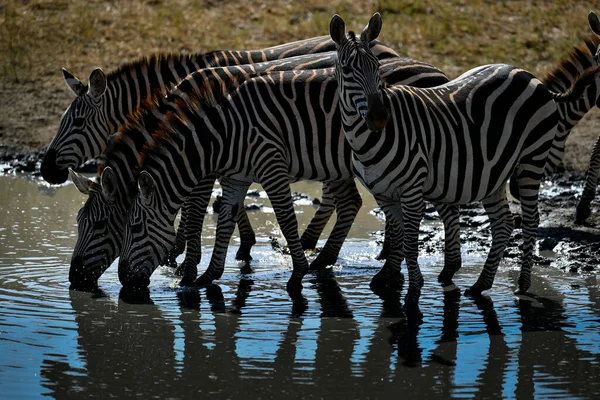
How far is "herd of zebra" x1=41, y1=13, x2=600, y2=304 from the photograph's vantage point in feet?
25.6

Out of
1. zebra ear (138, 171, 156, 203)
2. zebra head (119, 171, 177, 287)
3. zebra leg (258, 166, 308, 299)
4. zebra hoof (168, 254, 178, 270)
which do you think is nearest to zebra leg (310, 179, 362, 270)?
zebra leg (258, 166, 308, 299)

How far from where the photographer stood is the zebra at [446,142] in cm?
756

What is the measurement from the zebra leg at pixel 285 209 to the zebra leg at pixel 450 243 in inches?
48.1

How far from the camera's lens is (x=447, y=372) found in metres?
6.23

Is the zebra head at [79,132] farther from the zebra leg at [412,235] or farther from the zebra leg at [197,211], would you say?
the zebra leg at [412,235]

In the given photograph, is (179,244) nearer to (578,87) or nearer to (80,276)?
(80,276)

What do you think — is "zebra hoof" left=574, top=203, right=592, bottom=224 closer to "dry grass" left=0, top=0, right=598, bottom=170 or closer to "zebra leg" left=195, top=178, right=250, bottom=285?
"zebra leg" left=195, top=178, right=250, bottom=285

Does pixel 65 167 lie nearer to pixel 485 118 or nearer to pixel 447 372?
pixel 485 118

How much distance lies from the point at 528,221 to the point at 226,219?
2583 mm

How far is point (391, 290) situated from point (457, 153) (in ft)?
4.26

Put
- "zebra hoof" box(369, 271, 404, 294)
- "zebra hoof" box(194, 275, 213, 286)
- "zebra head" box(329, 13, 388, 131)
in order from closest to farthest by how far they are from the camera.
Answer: "zebra head" box(329, 13, 388, 131) < "zebra hoof" box(369, 271, 404, 294) < "zebra hoof" box(194, 275, 213, 286)

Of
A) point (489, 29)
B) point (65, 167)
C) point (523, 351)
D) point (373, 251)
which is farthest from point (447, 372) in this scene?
point (489, 29)

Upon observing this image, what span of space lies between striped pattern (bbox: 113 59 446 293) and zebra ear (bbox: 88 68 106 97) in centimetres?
125

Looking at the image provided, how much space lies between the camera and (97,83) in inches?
384
